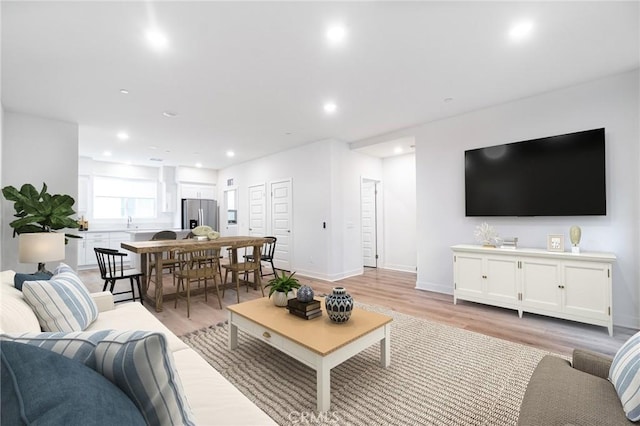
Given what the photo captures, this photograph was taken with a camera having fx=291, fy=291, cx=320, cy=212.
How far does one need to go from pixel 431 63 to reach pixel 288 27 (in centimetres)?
147

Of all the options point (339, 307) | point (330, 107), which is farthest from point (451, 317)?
point (330, 107)

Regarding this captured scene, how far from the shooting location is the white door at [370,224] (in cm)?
683

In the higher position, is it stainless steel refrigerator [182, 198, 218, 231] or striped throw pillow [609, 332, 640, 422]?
stainless steel refrigerator [182, 198, 218, 231]

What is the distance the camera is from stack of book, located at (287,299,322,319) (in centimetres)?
226

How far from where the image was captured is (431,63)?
2896 mm

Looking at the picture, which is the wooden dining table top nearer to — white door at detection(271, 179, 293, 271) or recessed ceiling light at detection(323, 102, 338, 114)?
white door at detection(271, 179, 293, 271)

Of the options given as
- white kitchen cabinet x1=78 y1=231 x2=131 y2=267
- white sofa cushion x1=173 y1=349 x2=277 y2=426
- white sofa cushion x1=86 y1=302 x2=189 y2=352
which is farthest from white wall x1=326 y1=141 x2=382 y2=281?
white kitchen cabinet x1=78 y1=231 x2=131 y2=267

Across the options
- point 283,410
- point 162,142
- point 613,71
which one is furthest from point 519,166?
point 162,142

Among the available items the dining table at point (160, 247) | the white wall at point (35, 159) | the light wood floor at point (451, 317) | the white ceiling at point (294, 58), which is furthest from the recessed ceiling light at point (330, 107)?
the white wall at point (35, 159)

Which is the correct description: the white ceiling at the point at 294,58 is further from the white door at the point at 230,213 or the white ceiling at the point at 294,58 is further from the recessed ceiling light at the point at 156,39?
the white door at the point at 230,213

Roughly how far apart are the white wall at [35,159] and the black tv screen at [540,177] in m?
6.09

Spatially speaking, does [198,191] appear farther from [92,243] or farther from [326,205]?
[326,205]

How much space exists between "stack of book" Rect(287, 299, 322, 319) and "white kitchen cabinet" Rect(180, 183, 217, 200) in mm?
7234

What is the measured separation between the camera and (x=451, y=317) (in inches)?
135
